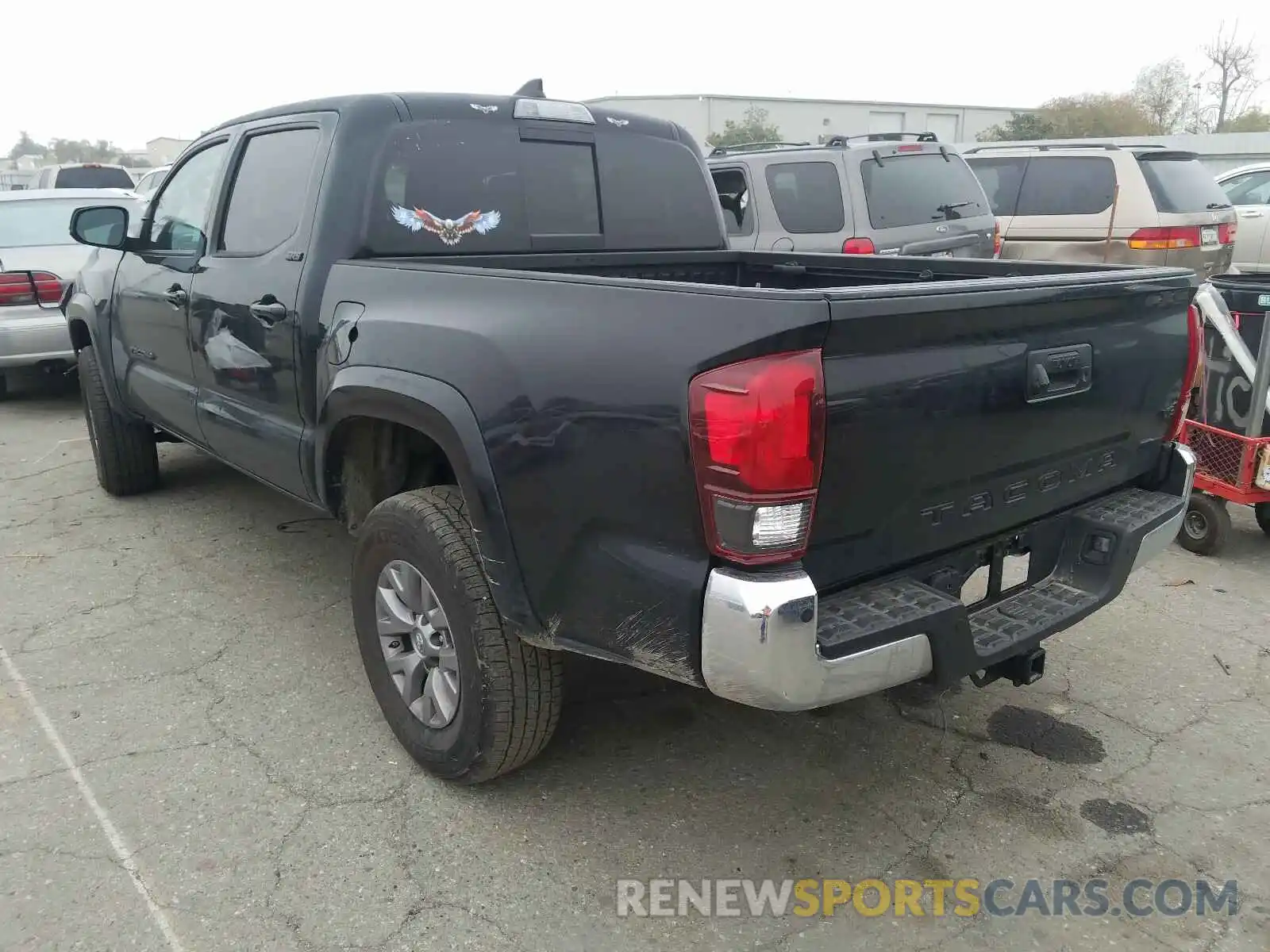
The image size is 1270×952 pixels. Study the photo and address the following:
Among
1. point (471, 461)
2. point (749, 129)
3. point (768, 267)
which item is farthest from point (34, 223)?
point (749, 129)

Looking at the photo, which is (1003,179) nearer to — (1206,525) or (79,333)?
(1206,525)

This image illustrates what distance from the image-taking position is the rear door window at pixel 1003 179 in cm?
971

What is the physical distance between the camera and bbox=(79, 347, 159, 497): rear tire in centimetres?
525

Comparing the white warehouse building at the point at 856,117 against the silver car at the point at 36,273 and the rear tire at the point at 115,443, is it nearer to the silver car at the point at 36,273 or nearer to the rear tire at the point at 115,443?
the silver car at the point at 36,273

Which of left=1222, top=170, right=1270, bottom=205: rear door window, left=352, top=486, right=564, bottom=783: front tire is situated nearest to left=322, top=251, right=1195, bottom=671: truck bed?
left=352, top=486, right=564, bottom=783: front tire

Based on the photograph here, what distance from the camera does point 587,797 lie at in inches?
112

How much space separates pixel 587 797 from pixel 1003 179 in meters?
8.85

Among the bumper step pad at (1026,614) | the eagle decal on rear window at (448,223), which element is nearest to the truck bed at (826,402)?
the bumper step pad at (1026,614)

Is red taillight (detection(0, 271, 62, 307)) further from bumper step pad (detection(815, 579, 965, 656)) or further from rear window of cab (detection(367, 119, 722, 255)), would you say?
bumper step pad (detection(815, 579, 965, 656))

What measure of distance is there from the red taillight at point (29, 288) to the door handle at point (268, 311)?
5.14 meters

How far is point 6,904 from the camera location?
2.41m

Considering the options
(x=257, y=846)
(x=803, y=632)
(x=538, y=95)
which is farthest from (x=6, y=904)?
(x=538, y=95)

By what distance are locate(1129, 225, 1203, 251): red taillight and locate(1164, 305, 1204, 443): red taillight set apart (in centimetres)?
662

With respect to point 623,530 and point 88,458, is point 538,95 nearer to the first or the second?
point 623,530
